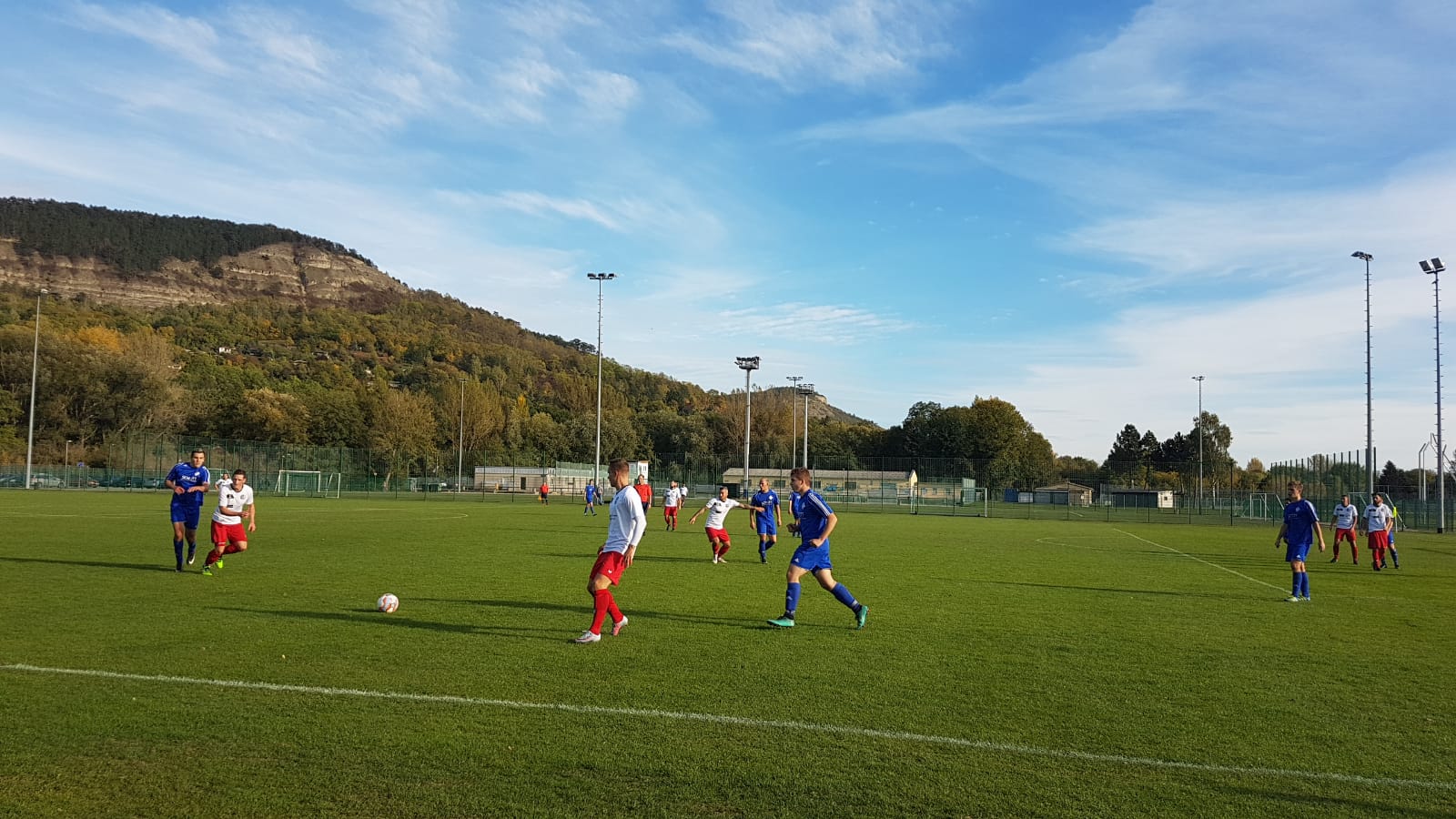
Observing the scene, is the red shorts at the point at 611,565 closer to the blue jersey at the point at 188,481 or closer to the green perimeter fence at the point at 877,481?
the blue jersey at the point at 188,481

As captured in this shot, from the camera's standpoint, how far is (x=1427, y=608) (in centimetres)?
1444

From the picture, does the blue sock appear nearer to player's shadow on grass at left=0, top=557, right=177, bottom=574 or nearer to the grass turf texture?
the grass turf texture

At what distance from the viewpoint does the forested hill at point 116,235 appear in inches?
6437

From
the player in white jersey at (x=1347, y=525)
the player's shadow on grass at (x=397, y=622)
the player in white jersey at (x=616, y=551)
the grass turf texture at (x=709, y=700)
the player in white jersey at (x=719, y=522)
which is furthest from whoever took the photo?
the player in white jersey at (x=1347, y=525)

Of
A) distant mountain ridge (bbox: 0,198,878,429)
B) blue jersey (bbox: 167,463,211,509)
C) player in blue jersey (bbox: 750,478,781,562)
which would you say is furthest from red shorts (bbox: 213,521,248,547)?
distant mountain ridge (bbox: 0,198,878,429)

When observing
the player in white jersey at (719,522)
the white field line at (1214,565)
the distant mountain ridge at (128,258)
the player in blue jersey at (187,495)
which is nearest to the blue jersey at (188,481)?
the player in blue jersey at (187,495)

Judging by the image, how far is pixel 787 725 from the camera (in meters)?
6.75

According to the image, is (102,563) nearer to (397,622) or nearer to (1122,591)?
(397,622)

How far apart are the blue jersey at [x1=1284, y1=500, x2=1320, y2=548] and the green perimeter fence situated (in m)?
38.9

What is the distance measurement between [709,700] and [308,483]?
2678 inches

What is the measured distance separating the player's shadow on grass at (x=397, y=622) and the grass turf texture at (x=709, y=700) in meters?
0.07

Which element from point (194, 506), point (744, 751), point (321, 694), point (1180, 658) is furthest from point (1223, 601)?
point (194, 506)

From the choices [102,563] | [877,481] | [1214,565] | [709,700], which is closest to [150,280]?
[877,481]

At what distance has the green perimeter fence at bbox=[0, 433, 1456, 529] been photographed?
56.5m
